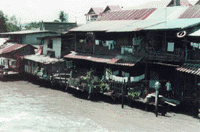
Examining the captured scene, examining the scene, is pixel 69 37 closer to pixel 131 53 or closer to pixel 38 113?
pixel 131 53

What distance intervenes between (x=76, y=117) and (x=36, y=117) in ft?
11.6

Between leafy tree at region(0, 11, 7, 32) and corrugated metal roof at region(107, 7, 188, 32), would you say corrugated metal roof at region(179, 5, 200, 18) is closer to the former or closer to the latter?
corrugated metal roof at region(107, 7, 188, 32)

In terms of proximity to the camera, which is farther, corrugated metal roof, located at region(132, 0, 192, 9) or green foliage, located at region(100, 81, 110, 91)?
corrugated metal roof, located at region(132, 0, 192, 9)

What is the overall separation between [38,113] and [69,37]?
13.7m

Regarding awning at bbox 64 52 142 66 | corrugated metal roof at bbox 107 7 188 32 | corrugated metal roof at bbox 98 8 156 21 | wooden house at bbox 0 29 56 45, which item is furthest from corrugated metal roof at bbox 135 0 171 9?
awning at bbox 64 52 142 66

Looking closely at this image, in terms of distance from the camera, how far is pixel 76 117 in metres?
19.4

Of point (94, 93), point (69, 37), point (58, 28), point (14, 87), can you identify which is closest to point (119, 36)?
point (94, 93)

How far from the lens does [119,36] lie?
24.7m

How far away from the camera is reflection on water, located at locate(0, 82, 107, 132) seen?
672 inches

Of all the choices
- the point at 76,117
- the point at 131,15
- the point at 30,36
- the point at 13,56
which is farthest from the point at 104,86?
the point at 30,36

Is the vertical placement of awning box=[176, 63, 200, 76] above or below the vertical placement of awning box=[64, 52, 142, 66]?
below

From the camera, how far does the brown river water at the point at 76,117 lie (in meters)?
17.0

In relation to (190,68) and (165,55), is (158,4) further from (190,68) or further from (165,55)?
(190,68)

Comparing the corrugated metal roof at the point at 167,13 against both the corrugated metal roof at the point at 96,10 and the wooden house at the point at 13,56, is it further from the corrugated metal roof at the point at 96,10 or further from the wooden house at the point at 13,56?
the corrugated metal roof at the point at 96,10
